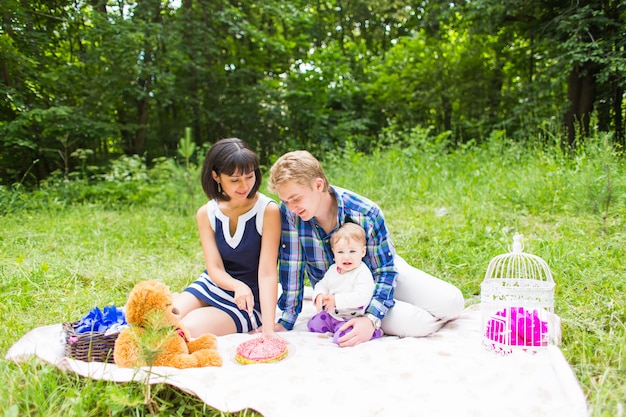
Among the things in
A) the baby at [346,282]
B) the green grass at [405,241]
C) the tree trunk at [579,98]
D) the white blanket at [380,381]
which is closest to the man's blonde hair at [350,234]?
the baby at [346,282]

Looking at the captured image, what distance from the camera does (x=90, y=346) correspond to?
72.8 inches

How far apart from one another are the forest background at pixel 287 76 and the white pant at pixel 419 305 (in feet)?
11.8

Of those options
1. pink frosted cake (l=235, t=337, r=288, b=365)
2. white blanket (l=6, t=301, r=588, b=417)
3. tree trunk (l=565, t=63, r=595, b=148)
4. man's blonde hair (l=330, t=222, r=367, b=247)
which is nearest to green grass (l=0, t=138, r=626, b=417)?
white blanket (l=6, t=301, r=588, b=417)

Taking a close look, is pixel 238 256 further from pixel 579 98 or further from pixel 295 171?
pixel 579 98

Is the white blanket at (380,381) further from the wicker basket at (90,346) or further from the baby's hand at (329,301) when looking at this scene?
the baby's hand at (329,301)

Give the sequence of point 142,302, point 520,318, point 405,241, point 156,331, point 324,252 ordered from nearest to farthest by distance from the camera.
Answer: point 156,331
point 142,302
point 520,318
point 324,252
point 405,241

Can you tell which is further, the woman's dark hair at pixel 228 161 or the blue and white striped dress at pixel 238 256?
the blue and white striped dress at pixel 238 256

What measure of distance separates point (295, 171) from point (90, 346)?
3.74 feet

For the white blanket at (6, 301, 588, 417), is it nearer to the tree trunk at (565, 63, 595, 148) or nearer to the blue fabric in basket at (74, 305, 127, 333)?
the blue fabric in basket at (74, 305, 127, 333)

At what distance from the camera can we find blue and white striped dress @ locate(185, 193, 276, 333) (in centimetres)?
248

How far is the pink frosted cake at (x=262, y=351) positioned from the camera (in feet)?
6.54

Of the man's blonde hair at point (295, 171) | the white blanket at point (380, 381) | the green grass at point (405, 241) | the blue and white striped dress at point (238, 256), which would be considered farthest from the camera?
the blue and white striped dress at point (238, 256)

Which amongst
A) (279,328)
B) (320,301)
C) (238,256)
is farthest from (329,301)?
(238,256)

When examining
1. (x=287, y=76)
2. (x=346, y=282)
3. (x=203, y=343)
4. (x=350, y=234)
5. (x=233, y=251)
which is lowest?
(x=203, y=343)
